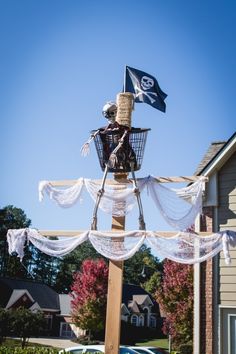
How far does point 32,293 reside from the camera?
43562 millimetres

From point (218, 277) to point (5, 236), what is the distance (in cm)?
6719

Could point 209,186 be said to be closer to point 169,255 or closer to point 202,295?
point 202,295

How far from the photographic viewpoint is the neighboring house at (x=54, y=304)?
41969mm

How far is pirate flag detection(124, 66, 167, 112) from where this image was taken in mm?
6781

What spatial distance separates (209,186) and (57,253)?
4.21m

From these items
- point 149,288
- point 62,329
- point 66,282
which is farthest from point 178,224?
point 66,282

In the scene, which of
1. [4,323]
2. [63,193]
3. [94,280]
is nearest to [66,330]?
[4,323]

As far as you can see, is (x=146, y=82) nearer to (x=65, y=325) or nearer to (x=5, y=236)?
(x=65, y=325)

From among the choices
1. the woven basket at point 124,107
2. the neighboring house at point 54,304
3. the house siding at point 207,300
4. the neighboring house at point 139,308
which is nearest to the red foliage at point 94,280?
the neighboring house at point 54,304

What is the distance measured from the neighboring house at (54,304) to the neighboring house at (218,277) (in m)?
32.1

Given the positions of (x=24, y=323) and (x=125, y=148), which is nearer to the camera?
(x=125, y=148)

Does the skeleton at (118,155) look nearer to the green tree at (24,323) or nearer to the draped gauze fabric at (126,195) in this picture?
the draped gauze fabric at (126,195)

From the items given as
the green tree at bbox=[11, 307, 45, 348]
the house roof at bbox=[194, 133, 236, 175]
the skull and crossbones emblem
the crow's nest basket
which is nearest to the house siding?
the house roof at bbox=[194, 133, 236, 175]

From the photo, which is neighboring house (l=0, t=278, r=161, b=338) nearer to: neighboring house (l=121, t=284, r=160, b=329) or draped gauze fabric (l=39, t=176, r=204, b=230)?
neighboring house (l=121, t=284, r=160, b=329)
